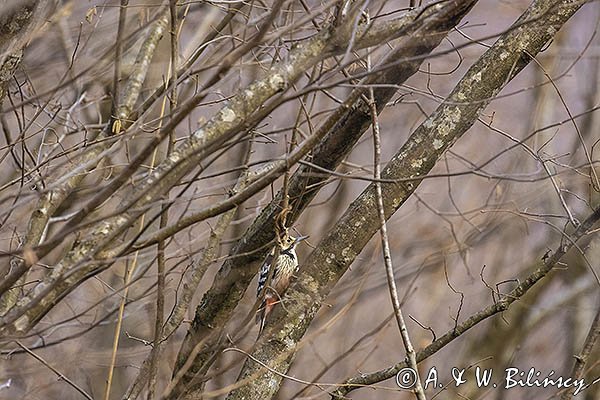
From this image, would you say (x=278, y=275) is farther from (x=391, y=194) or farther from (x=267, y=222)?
(x=391, y=194)

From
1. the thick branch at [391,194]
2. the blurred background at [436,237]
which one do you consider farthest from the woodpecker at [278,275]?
the blurred background at [436,237]

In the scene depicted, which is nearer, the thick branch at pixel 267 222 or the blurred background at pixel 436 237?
the thick branch at pixel 267 222

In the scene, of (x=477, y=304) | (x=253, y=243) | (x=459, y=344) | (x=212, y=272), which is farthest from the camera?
(x=477, y=304)

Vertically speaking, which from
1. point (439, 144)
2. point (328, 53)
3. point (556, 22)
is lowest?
point (328, 53)

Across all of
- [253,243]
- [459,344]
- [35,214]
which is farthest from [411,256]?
[35,214]

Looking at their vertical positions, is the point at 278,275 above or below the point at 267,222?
below

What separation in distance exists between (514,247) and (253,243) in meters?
4.59

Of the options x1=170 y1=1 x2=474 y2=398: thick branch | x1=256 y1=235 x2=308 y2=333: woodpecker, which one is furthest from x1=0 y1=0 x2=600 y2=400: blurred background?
x1=256 y1=235 x2=308 y2=333: woodpecker

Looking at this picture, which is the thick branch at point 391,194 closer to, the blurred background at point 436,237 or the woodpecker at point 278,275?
the woodpecker at point 278,275

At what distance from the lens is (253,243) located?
3.61m

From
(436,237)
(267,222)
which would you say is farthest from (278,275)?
(436,237)

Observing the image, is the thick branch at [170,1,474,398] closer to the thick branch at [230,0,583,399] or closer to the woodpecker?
the woodpecker

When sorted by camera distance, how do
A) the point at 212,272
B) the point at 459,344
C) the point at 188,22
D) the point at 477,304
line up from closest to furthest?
the point at 188,22 → the point at 212,272 → the point at 459,344 → the point at 477,304

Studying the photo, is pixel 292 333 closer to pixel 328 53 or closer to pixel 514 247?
pixel 328 53
